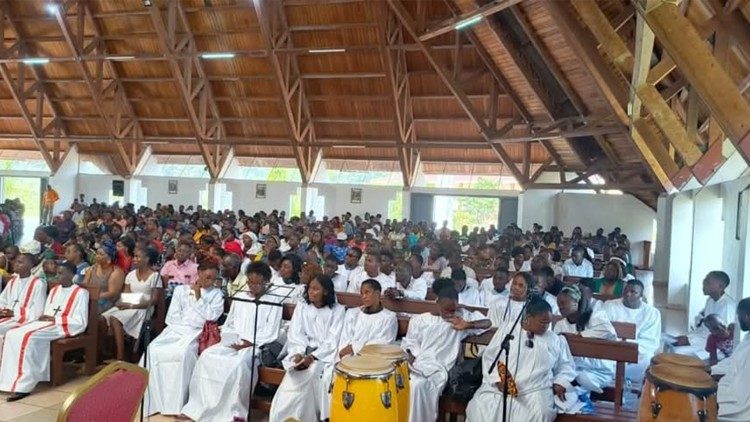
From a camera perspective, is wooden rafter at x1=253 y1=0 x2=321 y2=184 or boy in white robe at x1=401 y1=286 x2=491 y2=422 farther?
wooden rafter at x1=253 y1=0 x2=321 y2=184

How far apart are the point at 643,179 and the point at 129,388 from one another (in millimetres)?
14669

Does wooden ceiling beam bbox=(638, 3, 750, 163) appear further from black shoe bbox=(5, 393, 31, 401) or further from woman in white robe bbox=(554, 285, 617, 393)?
black shoe bbox=(5, 393, 31, 401)

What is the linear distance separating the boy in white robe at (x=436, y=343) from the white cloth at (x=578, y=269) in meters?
5.34

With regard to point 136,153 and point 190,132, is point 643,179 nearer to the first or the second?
point 190,132

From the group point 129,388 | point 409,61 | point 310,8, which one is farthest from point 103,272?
point 409,61

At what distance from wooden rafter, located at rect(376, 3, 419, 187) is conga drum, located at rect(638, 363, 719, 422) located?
38.8 feet

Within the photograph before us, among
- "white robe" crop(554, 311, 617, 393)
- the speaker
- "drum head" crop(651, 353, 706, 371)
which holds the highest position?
the speaker

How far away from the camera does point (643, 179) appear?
15.1m

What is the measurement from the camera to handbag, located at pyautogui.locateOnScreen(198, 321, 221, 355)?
17.8 ft

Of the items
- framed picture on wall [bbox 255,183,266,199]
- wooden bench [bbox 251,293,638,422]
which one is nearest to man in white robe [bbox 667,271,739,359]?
wooden bench [bbox 251,293,638,422]

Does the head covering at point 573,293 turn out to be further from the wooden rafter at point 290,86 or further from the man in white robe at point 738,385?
the wooden rafter at point 290,86

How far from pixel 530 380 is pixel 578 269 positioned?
6022 millimetres

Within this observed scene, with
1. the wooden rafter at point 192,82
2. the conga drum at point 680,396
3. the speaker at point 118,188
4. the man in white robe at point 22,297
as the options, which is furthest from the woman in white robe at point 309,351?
the speaker at point 118,188

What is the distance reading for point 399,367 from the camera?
385cm
